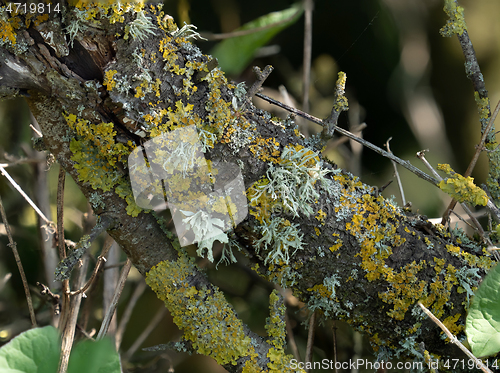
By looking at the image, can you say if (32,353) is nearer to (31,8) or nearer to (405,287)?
(31,8)

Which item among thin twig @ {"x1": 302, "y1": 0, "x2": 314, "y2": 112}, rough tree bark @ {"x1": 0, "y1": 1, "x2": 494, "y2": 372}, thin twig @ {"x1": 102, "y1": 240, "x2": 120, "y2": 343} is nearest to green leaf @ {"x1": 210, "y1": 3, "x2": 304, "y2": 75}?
thin twig @ {"x1": 302, "y1": 0, "x2": 314, "y2": 112}

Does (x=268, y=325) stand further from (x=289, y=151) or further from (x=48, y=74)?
(x=48, y=74)

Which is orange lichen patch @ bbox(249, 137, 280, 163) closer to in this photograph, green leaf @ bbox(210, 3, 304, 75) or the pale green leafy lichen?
the pale green leafy lichen

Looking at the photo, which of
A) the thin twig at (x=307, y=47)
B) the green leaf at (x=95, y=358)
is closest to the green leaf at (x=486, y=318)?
the green leaf at (x=95, y=358)

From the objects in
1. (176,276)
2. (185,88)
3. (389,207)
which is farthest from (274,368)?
(185,88)

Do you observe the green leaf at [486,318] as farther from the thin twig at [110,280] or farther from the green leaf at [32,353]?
the thin twig at [110,280]

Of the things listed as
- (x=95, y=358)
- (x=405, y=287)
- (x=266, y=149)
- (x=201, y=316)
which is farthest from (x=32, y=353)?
(x=405, y=287)
